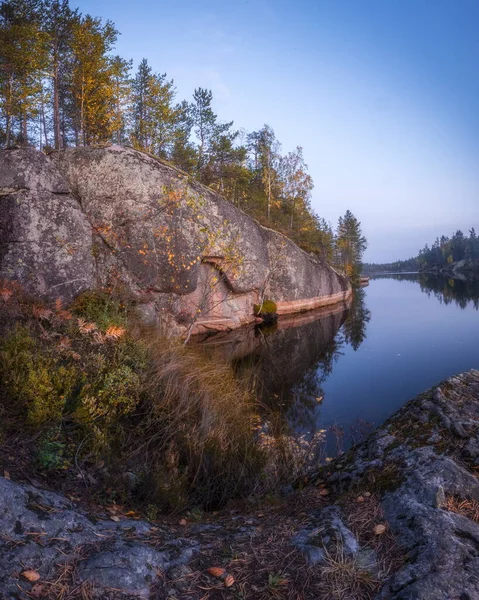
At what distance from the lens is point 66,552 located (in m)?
2.20

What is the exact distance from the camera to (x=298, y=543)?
8.00 feet

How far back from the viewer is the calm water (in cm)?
996

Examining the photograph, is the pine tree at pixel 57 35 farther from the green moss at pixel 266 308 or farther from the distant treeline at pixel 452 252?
the distant treeline at pixel 452 252

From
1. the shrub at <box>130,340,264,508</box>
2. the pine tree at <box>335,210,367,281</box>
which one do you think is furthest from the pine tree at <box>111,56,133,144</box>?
the pine tree at <box>335,210,367,281</box>

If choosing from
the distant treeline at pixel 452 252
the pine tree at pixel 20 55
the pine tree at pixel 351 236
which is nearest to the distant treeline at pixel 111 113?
the pine tree at pixel 20 55

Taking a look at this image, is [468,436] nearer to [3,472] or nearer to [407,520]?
[407,520]

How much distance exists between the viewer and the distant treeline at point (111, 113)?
2230cm

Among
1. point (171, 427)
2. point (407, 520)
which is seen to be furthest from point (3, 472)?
point (407, 520)

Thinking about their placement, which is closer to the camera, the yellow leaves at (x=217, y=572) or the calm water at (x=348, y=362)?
the yellow leaves at (x=217, y=572)

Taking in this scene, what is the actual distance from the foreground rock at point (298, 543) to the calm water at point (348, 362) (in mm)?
5260

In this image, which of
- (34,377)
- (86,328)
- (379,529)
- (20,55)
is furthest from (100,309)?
(20,55)

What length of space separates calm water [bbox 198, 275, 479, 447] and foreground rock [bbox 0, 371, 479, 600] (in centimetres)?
526

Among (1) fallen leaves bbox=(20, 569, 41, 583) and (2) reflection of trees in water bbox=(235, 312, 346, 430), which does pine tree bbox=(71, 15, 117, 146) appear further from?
(1) fallen leaves bbox=(20, 569, 41, 583)

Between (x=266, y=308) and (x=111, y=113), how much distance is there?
19.4 m
